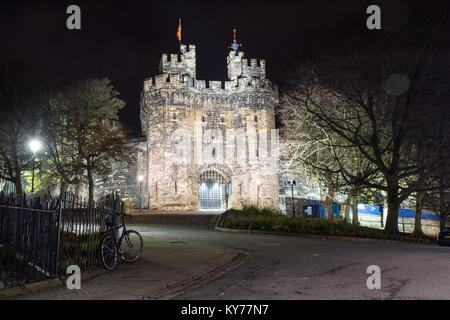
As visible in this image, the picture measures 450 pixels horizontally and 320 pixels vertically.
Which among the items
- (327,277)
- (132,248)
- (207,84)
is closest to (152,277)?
(132,248)

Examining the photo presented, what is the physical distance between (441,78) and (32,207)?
17.6 metres

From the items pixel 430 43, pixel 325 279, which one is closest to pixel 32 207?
pixel 325 279

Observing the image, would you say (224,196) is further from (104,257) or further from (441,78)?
(104,257)

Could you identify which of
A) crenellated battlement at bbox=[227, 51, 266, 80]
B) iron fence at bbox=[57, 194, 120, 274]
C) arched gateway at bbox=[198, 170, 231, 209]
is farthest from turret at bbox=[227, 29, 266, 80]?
iron fence at bbox=[57, 194, 120, 274]

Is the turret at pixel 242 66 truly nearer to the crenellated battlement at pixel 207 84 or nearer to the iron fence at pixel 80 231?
the crenellated battlement at pixel 207 84

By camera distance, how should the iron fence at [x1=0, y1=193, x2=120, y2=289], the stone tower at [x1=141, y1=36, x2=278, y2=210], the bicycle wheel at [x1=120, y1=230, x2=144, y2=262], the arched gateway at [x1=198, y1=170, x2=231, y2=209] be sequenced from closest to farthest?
the iron fence at [x1=0, y1=193, x2=120, y2=289] → the bicycle wheel at [x1=120, y1=230, x2=144, y2=262] → the stone tower at [x1=141, y1=36, x2=278, y2=210] → the arched gateway at [x1=198, y1=170, x2=231, y2=209]

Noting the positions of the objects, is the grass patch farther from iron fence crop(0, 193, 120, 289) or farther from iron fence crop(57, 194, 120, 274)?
iron fence crop(0, 193, 120, 289)

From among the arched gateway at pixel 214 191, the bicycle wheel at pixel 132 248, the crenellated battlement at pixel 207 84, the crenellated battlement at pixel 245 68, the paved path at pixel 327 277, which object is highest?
the crenellated battlement at pixel 245 68

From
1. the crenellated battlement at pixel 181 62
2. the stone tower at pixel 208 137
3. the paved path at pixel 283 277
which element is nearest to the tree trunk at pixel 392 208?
the paved path at pixel 283 277

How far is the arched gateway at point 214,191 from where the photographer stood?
3891 centimetres

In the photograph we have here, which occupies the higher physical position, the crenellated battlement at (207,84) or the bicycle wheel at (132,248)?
the crenellated battlement at (207,84)

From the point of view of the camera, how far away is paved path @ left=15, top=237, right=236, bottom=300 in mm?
5812

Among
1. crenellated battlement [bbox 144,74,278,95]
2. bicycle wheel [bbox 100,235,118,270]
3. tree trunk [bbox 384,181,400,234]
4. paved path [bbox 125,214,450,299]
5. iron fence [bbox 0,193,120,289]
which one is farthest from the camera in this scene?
crenellated battlement [bbox 144,74,278,95]

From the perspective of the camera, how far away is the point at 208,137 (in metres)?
39.2
